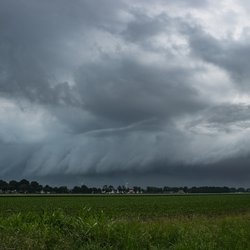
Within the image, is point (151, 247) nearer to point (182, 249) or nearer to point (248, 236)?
point (182, 249)

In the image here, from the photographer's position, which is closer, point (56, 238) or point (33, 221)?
point (56, 238)

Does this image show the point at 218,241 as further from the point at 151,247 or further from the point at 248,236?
the point at 151,247

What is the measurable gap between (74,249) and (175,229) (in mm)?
A: 5067

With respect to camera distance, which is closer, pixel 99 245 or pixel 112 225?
pixel 99 245

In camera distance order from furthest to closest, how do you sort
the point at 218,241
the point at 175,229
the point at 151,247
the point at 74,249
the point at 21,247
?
the point at 175,229 → the point at 218,241 → the point at 151,247 → the point at 74,249 → the point at 21,247

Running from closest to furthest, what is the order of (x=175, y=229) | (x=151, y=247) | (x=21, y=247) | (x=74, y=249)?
(x=21, y=247)
(x=74, y=249)
(x=151, y=247)
(x=175, y=229)

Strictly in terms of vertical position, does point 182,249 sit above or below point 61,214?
below

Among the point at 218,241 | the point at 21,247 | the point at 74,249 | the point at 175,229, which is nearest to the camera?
the point at 21,247

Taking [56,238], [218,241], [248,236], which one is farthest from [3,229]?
[248,236]

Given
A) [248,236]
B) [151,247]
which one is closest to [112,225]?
[151,247]

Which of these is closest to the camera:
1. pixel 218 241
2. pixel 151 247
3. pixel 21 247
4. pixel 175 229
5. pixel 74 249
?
pixel 21 247

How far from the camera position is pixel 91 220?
16000 mm

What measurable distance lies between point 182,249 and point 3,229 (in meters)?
5.28

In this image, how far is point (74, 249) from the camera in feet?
42.9
